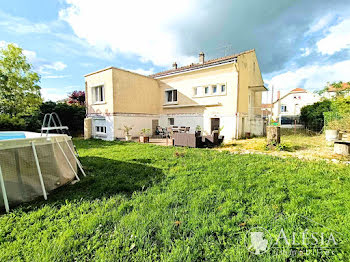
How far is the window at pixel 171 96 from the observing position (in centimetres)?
1647

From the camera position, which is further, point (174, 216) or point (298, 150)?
point (298, 150)

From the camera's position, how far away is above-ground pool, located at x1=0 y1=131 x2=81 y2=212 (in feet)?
9.73

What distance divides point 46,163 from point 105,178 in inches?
57.8

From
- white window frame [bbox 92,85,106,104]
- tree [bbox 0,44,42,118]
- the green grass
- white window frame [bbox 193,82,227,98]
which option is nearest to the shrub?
tree [bbox 0,44,42,118]

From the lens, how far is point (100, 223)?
2.44 meters

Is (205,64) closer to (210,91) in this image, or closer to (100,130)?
(210,91)

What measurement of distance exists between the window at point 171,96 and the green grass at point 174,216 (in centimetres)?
1294

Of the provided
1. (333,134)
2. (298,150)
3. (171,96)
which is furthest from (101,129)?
(333,134)

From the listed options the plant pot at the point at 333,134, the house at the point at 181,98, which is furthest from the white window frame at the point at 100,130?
the plant pot at the point at 333,134

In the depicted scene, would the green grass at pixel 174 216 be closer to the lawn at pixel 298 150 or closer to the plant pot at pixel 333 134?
the lawn at pixel 298 150

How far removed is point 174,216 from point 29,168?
10.8 feet

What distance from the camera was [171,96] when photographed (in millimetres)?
16766

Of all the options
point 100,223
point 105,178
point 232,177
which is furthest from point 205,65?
point 100,223

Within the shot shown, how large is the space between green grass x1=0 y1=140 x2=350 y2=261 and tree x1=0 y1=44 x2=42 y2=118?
57.7ft
